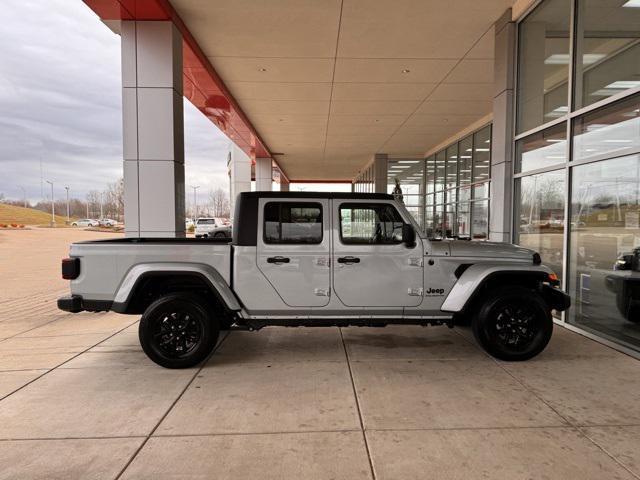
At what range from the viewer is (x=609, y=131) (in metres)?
5.75

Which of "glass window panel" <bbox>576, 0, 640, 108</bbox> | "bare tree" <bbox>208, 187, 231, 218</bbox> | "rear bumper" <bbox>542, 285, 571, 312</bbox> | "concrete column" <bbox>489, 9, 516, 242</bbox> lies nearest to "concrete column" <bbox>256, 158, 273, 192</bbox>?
"concrete column" <bbox>489, 9, 516, 242</bbox>

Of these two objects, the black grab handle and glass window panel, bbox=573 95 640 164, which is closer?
the black grab handle

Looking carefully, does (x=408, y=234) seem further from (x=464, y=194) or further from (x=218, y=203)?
(x=218, y=203)

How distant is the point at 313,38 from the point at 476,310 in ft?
19.3

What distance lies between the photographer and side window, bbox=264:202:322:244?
→ 495 cm

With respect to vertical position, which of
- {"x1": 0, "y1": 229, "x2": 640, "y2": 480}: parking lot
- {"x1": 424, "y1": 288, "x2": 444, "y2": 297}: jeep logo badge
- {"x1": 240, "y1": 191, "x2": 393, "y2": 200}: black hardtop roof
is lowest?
{"x1": 0, "y1": 229, "x2": 640, "y2": 480}: parking lot

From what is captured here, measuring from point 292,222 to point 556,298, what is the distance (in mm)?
3123

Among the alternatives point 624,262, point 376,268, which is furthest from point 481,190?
point 376,268

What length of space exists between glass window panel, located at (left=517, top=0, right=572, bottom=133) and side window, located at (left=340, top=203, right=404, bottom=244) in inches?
144

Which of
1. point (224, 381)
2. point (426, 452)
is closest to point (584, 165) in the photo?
point (426, 452)

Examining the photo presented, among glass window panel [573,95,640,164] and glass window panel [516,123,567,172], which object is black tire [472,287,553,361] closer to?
glass window panel [573,95,640,164]

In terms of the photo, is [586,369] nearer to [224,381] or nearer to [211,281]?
[224,381]

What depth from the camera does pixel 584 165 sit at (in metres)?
6.21

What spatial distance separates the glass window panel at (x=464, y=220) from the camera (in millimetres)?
15195
